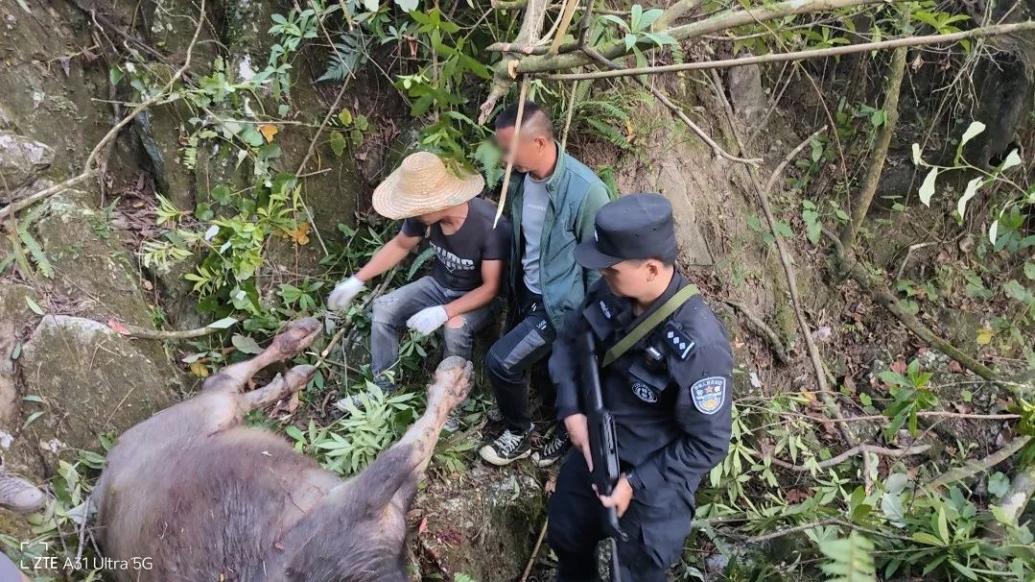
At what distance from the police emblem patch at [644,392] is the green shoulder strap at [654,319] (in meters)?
0.18

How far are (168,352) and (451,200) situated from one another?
2.24m

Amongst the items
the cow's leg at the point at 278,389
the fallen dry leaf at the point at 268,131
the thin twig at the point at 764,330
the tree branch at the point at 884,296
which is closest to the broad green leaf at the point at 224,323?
the cow's leg at the point at 278,389

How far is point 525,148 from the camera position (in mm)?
3404

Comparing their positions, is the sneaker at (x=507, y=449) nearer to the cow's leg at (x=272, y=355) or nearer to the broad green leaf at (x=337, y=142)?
the cow's leg at (x=272, y=355)

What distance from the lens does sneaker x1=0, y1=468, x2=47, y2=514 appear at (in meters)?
3.12

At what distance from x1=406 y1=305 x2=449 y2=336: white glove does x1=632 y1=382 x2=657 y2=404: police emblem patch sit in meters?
1.51

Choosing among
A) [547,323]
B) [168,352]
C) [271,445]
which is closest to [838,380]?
[547,323]

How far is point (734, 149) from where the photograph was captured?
5.59 metres

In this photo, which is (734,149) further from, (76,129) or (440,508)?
(76,129)

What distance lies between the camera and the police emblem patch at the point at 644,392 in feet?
9.42

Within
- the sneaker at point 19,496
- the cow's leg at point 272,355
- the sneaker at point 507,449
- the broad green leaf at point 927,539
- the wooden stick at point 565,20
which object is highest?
the wooden stick at point 565,20

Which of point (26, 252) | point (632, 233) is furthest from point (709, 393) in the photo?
point (26, 252)

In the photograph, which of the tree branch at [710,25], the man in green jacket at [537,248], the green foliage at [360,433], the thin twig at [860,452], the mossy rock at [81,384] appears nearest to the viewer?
the tree branch at [710,25]

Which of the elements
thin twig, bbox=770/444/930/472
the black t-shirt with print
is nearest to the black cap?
the black t-shirt with print
